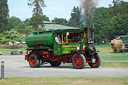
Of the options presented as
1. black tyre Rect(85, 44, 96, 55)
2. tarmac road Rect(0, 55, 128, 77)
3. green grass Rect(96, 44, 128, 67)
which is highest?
black tyre Rect(85, 44, 96, 55)

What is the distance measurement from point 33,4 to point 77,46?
79831 millimetres

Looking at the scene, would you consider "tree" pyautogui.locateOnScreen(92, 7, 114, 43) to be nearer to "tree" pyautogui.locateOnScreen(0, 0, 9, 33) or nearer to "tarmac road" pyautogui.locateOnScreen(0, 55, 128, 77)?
"tree" pyautogui.locateOnScreen(0, 0, 9, 33)

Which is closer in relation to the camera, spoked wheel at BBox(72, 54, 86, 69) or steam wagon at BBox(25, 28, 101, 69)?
spoked wheel at BBox(72, 54, 86, 69)

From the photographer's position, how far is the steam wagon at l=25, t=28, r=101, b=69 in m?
20.1

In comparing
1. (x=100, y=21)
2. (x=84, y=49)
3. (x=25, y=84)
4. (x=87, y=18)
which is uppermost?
(x=100, y=21)

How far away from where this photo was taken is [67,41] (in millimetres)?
21359

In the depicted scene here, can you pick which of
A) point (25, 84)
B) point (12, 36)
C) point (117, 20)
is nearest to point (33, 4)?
point (12, 36)

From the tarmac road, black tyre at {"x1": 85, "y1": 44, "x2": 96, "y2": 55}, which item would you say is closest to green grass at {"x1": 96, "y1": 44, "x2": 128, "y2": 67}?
black tyre at {"x1": 85, "y1": 44, "x2": 96, "y2": 55}

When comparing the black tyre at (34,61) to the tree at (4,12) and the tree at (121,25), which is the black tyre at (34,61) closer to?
the tree at (121,25)

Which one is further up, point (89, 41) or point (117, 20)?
point (117, 20)

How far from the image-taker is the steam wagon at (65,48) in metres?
20.1

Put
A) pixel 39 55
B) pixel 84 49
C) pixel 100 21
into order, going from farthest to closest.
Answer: pixel 100 21 < pixel 39 55 < pixel 84 49

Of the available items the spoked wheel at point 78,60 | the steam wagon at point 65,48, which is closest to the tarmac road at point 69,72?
the spoked wheel at point 78,60

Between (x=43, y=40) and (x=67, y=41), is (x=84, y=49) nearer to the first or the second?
(x=67, y=41)
